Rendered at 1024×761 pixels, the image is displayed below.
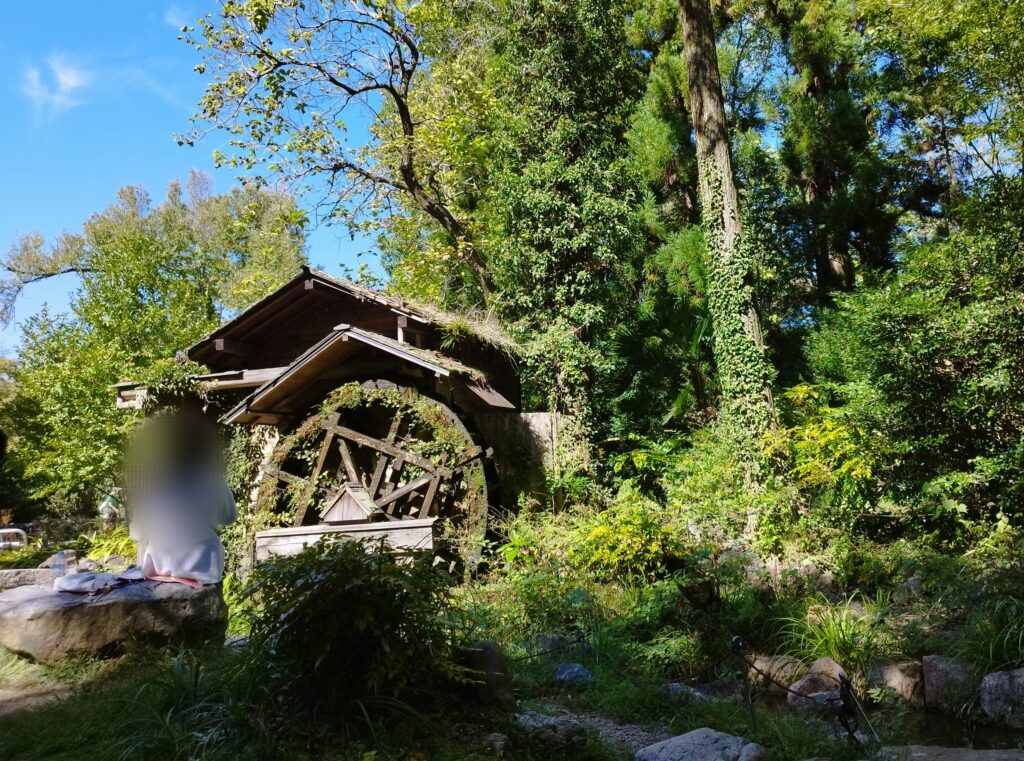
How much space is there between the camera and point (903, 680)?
6.93 metres

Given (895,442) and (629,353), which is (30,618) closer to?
(895,442)

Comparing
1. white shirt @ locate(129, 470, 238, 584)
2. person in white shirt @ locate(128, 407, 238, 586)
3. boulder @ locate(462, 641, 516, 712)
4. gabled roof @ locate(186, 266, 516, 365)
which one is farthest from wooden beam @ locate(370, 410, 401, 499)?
boulder @ locate(462, 641, 516, 712)

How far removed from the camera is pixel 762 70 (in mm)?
19781

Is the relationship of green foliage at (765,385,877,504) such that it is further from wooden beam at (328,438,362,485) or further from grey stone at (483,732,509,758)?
grey stone at (483,732,509,758)

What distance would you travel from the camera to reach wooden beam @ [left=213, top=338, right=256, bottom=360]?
14648 mm

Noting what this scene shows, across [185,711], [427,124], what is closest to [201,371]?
[427,124]

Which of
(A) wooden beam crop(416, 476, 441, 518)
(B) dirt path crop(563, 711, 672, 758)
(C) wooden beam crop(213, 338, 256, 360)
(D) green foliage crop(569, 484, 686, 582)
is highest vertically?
(C) wooden beam crop(213, 338, 256, 360)

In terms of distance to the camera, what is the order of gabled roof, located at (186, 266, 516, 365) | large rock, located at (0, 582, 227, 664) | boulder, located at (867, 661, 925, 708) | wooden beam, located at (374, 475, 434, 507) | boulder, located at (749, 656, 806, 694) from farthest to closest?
gabled roof, located at (186, 266, 516, 365) → wooden beam, located at (374, 475, 434, 507) → boulder, located at (749, 656, 806, 694) → boulder, located at (867, 661, 925, 708) → large rock, located at (0, 582, 227, 664)

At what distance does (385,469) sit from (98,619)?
761 centimetres

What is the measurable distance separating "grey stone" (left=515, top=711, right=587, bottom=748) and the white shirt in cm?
312

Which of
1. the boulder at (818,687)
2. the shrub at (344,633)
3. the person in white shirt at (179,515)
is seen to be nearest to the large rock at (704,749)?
the shrub at (344,633)

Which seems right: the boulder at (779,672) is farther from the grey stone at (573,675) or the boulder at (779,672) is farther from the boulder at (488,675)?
the boulder at (488,675)

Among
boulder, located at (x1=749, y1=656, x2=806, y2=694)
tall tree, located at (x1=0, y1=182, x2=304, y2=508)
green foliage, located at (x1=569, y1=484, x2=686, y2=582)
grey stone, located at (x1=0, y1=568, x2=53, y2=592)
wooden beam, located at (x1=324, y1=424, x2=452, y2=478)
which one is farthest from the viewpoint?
tall tree, located at (x1=0, y1=182, x2=304, y2=508)

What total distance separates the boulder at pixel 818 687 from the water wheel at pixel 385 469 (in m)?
5.84
